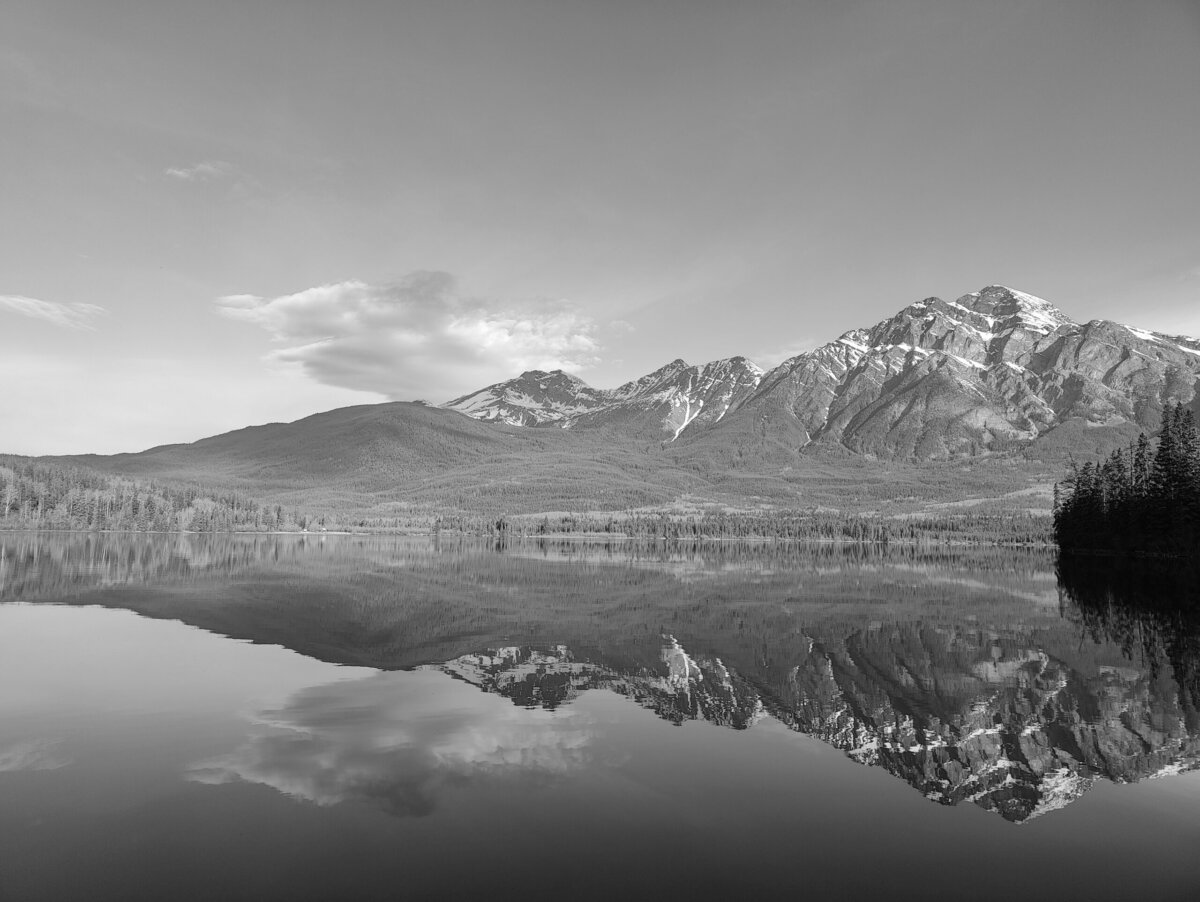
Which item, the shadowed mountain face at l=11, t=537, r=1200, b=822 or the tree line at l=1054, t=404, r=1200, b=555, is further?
the tree line at l=1054, t=404, r=1200, b=555

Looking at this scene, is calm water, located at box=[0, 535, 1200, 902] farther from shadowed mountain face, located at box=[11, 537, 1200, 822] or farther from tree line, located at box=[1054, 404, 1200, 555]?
tree line, located at box=[1054, 404, 1200, 555]

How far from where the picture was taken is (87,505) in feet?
565

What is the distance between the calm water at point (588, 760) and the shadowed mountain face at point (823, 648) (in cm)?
20

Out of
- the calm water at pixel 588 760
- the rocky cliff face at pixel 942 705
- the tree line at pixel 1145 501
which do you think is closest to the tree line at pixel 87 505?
the calm water at pixel 588 760

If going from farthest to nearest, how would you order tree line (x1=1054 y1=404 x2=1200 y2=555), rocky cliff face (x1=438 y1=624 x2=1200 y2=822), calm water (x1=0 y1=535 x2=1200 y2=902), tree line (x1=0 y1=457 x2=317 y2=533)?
tree line (x1=0 y1=457 x2=317 y2=533)
tree line (x1=1054 y1=404 x2=1200 y2=555)
rocky cliff face (x1=438 y1=624 x2=1200 y2=822)
calm water (x1=0 y1=535 x2=1200 y2=902)

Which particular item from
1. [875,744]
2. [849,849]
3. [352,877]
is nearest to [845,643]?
[875,744]

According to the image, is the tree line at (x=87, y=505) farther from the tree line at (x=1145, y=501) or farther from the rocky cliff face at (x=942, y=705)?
the tree line at (x=1145, y=501)

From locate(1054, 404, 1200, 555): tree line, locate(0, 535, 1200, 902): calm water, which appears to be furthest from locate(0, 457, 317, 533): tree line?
locate(1054, 404, 1200, 555): tree line

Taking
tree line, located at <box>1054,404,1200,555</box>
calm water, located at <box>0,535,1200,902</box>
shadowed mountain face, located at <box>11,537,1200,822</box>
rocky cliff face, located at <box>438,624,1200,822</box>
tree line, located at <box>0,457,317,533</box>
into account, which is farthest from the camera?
tree line, located at <box>0,457,317,533</box>

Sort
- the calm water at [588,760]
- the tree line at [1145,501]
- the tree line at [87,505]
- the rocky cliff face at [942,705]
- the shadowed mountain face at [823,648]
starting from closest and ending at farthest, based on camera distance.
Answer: the calm water at [588,760], the rocky cliff face at [942,705], the shadowed mountain face at [823,648], the tree line at [1145,501], the tree line at [87,505]

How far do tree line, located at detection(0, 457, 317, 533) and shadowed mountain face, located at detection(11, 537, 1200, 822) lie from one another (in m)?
112

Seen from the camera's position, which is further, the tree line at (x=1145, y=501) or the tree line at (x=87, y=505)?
the tree line at (x=87, y=505)

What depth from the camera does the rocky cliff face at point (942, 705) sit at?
16578 millimetres

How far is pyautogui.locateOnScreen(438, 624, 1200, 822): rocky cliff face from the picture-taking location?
1658cm
